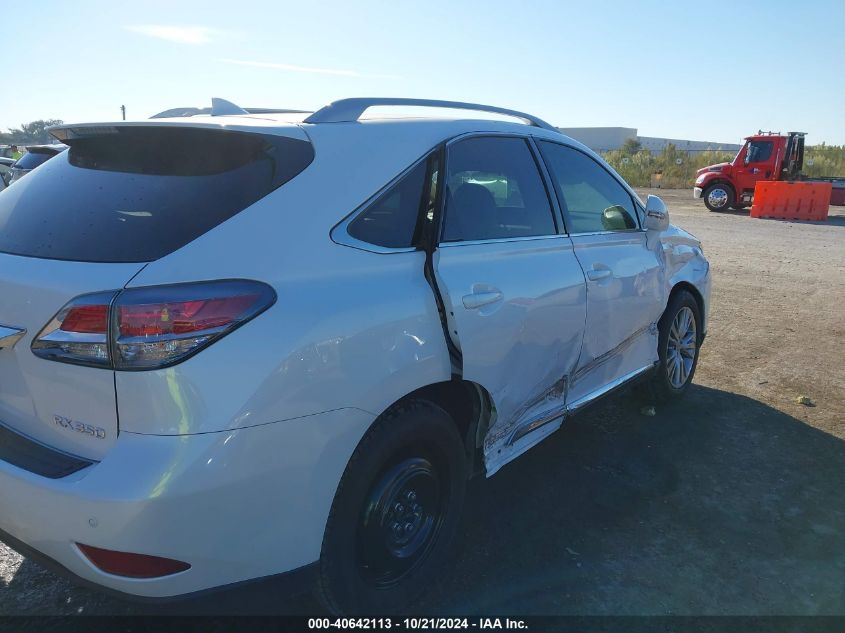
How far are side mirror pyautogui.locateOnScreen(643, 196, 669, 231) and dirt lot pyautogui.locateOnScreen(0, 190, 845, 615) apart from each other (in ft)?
3.96

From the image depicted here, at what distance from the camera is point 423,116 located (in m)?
2.91

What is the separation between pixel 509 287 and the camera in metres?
2.79

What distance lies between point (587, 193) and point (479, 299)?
61.2 inches

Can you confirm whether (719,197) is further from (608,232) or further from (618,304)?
(618,304)

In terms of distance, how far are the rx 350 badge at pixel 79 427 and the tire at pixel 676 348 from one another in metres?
3.56

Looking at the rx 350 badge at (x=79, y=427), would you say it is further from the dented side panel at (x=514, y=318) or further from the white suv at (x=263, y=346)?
the dented side panel at (x=514, y=318)

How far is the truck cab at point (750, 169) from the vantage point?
21422 millimetres

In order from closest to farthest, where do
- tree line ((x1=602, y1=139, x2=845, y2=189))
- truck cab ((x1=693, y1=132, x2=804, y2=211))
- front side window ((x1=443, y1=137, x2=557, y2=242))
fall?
front side window ((x1=443, y1=137, x2=557, y2=242)) → truck cab ((x1=693, y1=132, x2=804, y2=211)) → tree line ((x1=602, y1=139, x2=845, y2=189))

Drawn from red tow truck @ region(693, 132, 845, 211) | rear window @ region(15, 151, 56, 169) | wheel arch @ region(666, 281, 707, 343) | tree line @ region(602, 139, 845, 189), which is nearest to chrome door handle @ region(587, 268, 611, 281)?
wheel arch @ region(666, 281, 707, 343)

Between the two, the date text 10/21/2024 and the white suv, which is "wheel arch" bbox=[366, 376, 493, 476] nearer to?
the white suv

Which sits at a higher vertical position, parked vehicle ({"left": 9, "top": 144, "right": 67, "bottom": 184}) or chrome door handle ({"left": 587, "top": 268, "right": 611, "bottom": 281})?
parked vehicle ({"left": 9, "top": 144, "right": 67, "bottom": 184})

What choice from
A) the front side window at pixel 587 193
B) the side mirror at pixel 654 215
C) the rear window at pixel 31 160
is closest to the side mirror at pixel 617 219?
the front side window at pixel 587 193

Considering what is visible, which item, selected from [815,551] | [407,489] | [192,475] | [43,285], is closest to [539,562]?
[407,489]

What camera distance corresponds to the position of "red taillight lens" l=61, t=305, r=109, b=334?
1847 millimetres
